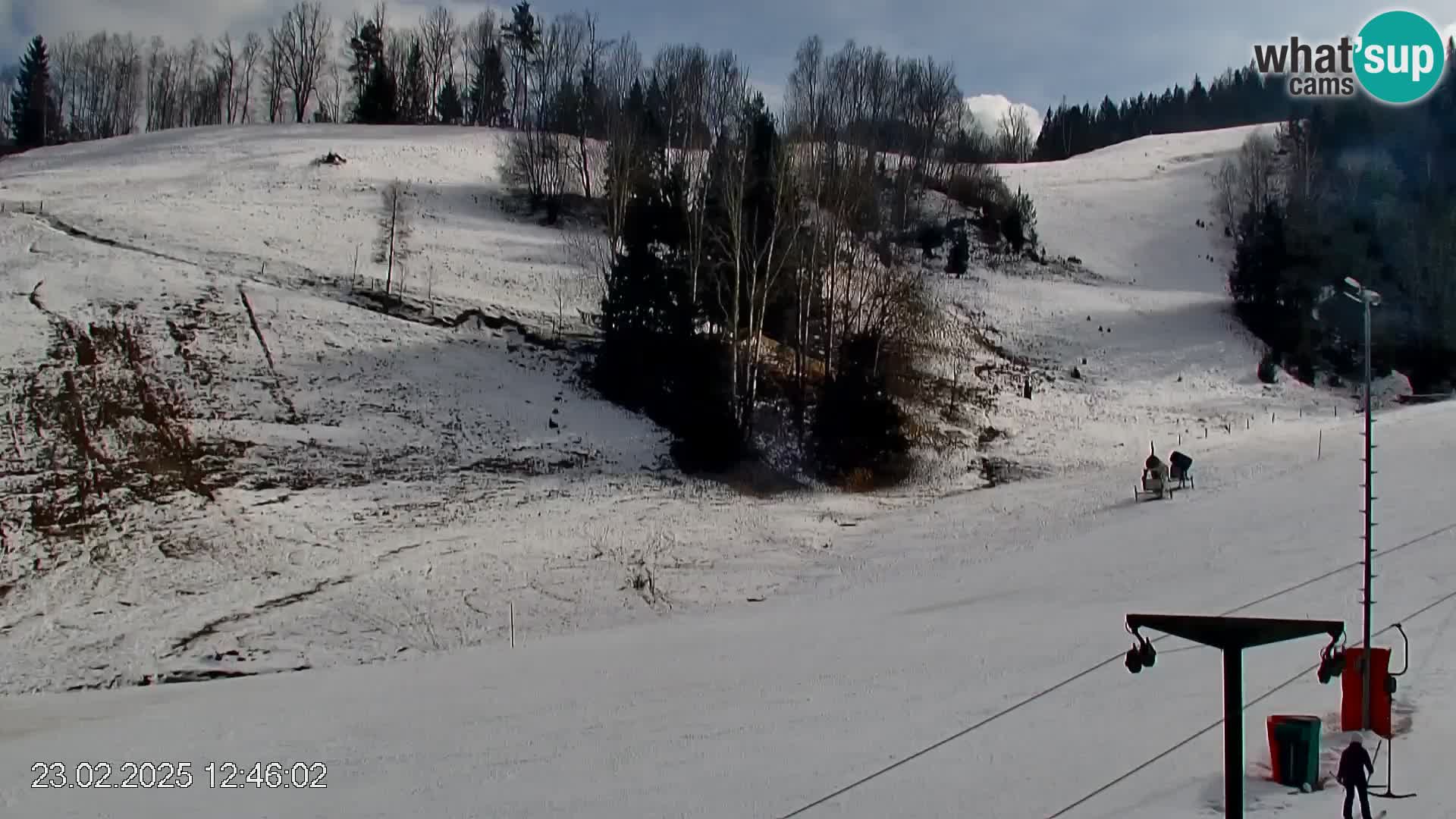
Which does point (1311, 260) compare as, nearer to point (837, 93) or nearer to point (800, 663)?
point (837, 93)

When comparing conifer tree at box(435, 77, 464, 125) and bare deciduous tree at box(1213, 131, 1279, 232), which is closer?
bare deciduous tree at box(1213, 131, 1279, 232)

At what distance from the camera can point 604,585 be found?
24469 mm

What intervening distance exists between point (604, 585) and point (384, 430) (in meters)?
12.2

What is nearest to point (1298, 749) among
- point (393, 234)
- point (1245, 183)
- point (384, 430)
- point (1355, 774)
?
point (1355, 774)

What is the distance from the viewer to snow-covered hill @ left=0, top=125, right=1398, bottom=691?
22141 millimetres

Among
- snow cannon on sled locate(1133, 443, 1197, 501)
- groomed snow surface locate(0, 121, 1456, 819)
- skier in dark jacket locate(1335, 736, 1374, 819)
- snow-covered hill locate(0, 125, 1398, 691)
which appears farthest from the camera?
snow cannon on sled locate(1133, 443, 1197, 501)

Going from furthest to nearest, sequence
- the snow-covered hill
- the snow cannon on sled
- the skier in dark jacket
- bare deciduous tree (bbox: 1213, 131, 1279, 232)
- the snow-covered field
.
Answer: bare deciduous tree (bbox: 1213, 131, 1279, 232) < the snow cannon on sled < the snow-covered hill < the snow-covered field < the skier in dark jacket

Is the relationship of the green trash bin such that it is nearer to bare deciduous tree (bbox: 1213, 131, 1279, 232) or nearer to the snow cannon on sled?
the snow cannon on sled

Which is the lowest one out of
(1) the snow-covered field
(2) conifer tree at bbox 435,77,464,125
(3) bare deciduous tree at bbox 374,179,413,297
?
(1) the snow-covered field

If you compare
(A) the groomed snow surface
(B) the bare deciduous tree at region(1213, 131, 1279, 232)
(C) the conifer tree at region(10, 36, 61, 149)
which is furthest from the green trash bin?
(C) the conifer tree at region(10, 36, 61, 149)

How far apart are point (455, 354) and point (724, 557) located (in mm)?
16938

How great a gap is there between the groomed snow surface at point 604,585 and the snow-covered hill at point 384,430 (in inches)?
5.8

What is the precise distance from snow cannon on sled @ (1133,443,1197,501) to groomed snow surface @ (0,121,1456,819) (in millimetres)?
641

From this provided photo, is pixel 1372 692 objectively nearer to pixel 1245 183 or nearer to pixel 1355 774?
pixel 1355 774
